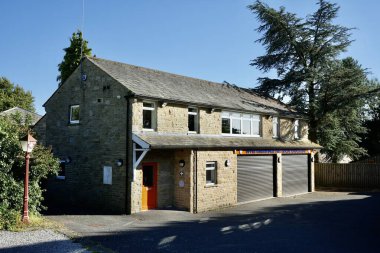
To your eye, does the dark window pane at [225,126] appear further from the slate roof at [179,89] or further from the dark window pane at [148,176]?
the dark window pane at [148,176]

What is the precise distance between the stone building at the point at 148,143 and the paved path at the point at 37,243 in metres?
4.55

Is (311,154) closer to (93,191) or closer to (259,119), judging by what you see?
(259,119)

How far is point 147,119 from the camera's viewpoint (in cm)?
1611

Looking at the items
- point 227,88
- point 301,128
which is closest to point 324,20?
point 301,128

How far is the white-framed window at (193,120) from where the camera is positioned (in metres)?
17.9

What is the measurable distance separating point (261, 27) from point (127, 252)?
26657mm

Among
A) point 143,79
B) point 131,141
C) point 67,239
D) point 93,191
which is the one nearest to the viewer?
point 67,239

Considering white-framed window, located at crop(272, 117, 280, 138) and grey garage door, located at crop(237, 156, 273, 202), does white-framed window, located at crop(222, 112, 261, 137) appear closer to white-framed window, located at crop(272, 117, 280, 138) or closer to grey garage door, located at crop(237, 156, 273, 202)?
grey garage door, located at crop(237, 156, 273, 202)

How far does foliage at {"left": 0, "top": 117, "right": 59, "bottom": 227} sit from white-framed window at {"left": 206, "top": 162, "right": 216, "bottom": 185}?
290 inches

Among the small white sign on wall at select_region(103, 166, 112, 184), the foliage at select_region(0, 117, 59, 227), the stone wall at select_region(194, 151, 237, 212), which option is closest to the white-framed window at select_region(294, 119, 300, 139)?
the stone wall at select_region(194, 151, 237, 212)

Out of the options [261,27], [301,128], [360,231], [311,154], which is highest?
[261,27]

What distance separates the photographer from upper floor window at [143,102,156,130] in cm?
1594

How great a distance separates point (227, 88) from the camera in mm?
24703

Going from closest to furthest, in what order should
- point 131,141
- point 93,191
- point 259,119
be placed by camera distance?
point 131,141 < point 93,191 < point 259,119
